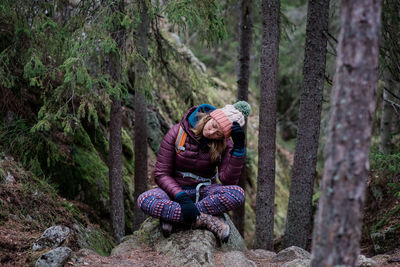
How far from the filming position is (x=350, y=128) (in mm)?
2580

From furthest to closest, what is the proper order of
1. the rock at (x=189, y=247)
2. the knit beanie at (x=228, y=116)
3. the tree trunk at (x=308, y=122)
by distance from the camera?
1. the tree trunk at (x=308, y=122)
2. the knit beanie at (x=228, y=116)
3. the rock at (x=189, y=247)

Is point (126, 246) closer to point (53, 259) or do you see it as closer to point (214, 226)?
point (214, 226)

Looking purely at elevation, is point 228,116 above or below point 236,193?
above

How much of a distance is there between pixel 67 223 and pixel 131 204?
9.67 ft

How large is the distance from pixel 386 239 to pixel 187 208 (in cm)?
346

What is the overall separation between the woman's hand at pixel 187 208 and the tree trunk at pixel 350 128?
2.46 metres

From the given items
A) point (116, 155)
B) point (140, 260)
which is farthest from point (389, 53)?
point (140, 260)

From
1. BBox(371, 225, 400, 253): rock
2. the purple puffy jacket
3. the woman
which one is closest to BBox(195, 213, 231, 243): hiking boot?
the woman

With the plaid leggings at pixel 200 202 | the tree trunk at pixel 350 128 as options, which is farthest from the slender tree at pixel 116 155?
the tree trunk at pixel 350 128

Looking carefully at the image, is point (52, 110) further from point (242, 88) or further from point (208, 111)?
point (242, 88)

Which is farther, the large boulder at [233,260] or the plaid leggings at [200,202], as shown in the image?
the plaid leggings at [200,202]

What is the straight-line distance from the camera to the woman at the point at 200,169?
493 centimetres

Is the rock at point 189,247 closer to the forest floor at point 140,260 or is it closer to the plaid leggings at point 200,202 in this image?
the forest floor at point 140,260

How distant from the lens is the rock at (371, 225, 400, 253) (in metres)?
5.82
